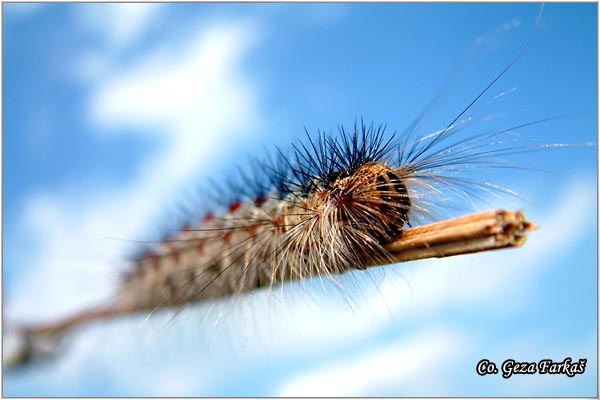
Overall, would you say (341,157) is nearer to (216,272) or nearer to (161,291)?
(216,272)

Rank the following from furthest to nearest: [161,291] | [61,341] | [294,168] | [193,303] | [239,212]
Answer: [61,341] → [161,291] → [193,303] → [239,212] → [294,168]

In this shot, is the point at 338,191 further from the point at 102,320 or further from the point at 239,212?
the point at 102,320

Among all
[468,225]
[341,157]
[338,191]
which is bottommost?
[468,225]

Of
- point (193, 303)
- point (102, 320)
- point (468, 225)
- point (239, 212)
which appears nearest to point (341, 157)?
point (468, 225)

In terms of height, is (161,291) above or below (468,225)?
above

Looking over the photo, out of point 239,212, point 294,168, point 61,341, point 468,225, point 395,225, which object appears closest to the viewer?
point 468,225

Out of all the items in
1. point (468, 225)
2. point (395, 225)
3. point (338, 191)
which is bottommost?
point (468, 225)

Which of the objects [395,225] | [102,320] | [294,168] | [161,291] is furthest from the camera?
[102,320]

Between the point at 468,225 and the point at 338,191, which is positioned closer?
the point at 468,225

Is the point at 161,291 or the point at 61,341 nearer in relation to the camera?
the point at 161,291
